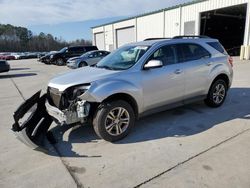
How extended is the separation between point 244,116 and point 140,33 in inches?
889

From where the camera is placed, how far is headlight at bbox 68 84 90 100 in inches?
149

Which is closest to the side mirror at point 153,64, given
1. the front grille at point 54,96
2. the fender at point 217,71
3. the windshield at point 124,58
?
the windshield at point 124,58


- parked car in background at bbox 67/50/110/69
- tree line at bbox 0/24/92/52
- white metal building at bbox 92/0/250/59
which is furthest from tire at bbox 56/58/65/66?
tree line at bbox 0/24/92/52

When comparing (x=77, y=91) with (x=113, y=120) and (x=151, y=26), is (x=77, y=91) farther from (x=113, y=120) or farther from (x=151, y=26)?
(x=151, y=26)

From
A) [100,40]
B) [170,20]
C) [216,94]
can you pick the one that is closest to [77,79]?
[216,94]

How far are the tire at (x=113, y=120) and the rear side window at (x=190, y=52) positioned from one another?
5.59ft

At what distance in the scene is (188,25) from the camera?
68.4ft

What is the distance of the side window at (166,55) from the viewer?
456 cm

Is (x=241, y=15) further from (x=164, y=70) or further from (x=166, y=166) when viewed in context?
(x=166, y=166)

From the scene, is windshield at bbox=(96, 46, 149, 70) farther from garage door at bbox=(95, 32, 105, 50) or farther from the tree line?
the tree line

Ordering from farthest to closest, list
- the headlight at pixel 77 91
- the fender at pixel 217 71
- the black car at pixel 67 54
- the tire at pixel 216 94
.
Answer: the black car at pixel 67 54, the tire at pixel 216 94, the fender at pixel 217 71, the headlight at pixel 77 91

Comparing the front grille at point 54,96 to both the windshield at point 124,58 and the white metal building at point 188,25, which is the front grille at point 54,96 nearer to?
the windshield at point 124,58

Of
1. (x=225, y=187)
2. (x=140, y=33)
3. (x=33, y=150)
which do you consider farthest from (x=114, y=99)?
(x=140, y=33)

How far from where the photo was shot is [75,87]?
12.6ft
